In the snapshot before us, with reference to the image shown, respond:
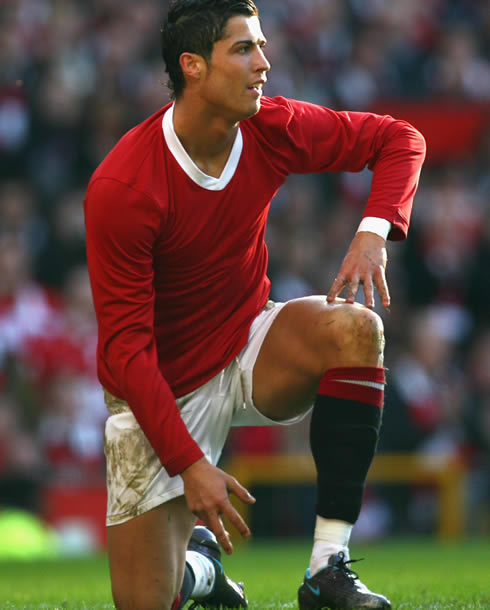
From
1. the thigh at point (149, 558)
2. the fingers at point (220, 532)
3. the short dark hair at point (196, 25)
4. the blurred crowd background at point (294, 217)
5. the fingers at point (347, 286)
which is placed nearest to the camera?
the fingers at point (220, 532)

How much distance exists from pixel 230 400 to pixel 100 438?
5208mm

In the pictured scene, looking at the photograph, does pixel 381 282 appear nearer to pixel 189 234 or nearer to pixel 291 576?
pixel 189 234

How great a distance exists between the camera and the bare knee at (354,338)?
3740 mm

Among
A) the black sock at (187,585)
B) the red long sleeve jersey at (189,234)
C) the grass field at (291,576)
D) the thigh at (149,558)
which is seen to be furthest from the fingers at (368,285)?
the black sock at (187,585)

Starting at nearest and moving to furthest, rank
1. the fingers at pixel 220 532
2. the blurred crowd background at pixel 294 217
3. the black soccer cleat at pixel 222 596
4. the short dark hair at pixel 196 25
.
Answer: the fingers at pixel 220 532, the short dark hair at pixel 196 25, the black soccer cleat at pixel 222 596, the blurred crowd background at pixel 294 217

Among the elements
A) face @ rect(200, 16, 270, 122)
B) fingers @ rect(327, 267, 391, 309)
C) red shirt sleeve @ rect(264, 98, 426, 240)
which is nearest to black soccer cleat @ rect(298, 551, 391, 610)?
fingers @ rect(327, 267, 391, 309)

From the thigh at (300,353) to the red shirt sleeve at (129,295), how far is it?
50 centimetres

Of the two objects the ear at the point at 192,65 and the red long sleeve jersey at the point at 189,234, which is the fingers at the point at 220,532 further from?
the ear at the point at 192,65

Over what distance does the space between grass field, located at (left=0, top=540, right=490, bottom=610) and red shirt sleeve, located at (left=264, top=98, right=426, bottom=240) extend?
1.42 m

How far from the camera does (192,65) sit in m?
3.83

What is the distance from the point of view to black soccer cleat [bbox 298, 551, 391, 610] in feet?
11.6

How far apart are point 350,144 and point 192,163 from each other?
59 cm

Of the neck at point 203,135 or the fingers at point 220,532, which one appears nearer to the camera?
the fingers at point 220,532

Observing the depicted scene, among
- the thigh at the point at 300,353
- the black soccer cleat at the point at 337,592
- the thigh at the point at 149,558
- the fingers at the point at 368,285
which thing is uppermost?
the fingers at the point at 368,285
